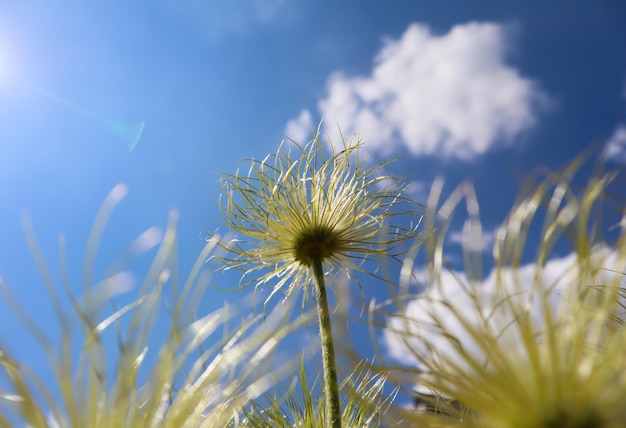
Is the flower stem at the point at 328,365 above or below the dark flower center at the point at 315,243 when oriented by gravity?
below

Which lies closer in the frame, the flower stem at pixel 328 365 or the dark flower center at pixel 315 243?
the flower stem at pixel 328 365

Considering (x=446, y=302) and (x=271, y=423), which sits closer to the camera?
(x=446, y=302)

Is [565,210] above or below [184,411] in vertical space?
above

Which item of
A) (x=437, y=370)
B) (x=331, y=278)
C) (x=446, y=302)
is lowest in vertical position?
(x=437, y=370)

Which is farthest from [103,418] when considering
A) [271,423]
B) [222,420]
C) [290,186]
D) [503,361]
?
[290,186]

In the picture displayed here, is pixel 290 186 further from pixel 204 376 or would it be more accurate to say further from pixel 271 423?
pixel 204 376

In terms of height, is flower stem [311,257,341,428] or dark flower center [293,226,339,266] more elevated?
dark flower center [293,226,339,266]

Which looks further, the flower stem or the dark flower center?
the dark flower center

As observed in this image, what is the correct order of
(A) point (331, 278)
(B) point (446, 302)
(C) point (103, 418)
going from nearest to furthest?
(B) point (446, 302), (C) point (103, 418), (A) point (331, 278)
